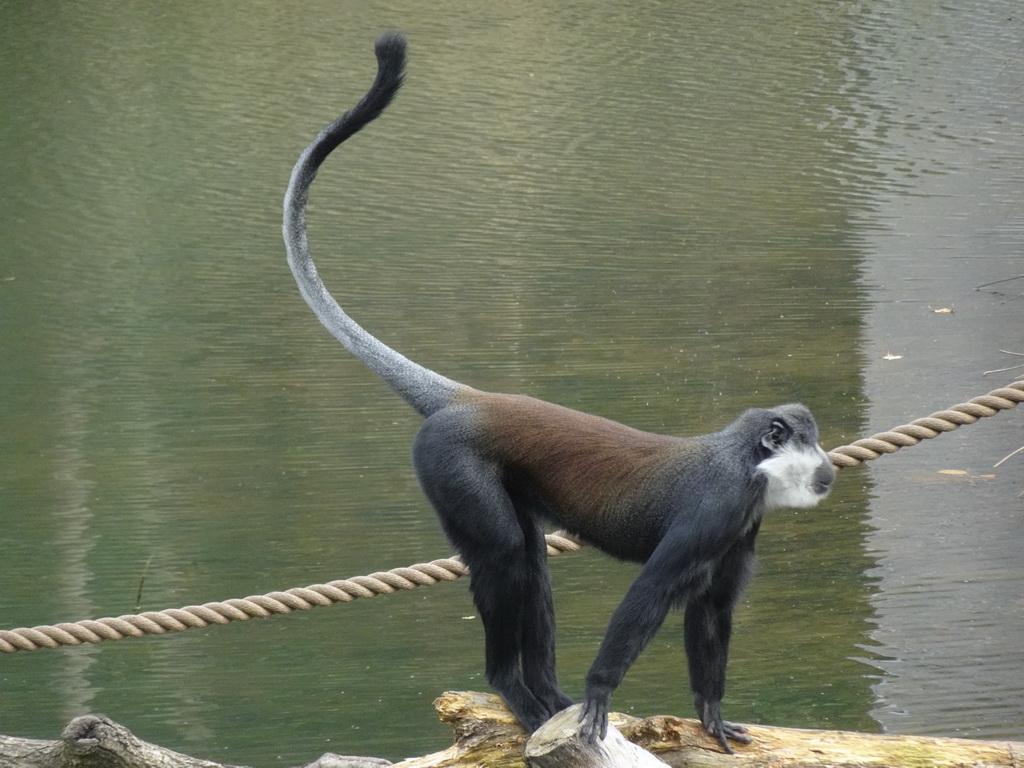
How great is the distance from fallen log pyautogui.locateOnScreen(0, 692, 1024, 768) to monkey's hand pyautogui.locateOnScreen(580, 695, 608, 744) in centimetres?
4

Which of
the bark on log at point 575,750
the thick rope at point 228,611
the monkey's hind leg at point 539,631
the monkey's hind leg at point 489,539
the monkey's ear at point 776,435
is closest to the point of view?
the bark on log at point 575,750

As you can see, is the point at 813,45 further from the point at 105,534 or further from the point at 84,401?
the point at 105,534

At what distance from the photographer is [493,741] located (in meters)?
3.22

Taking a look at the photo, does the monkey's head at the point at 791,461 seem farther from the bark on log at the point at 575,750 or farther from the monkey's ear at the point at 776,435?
the bark on log at the point at 575,750

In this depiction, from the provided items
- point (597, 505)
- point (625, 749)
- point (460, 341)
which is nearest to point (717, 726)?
point (625, 749)

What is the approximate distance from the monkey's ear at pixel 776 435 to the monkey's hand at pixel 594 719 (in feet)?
2.17

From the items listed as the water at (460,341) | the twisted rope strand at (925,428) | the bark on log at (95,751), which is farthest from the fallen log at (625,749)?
the twisted rope strand at (925,428)

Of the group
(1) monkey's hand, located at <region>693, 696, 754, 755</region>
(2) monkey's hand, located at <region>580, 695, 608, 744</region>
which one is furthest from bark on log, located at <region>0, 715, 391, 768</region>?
(1) monkey's hand, located at <region>693, 696, 754, 755</region>

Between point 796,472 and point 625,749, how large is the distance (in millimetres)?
709

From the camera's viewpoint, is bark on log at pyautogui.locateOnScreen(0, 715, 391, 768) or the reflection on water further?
the reflection on water

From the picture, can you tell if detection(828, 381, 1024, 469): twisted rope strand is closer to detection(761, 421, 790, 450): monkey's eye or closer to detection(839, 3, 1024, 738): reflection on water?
detection(839, 3, 1024, 738): reflection on water

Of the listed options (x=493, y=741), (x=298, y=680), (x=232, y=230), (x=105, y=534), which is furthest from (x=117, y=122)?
(x=493, y=741)

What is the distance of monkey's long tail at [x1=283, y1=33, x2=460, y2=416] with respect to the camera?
339 cm

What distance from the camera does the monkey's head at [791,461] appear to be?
9.72 ft
